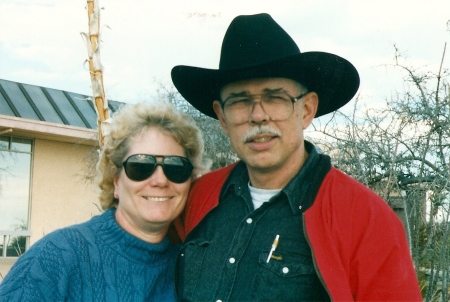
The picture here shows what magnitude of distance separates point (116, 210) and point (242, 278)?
0.82 metres

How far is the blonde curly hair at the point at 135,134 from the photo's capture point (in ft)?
9.69

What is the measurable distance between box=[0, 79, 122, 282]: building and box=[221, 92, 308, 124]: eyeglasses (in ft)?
26.3

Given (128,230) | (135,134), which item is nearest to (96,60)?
(135,134)

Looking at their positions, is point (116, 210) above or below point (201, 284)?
above

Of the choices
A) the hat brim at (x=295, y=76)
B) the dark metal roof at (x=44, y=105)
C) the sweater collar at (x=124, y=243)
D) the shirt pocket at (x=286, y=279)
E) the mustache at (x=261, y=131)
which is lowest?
the shirt pocket at (x=286, y=279)

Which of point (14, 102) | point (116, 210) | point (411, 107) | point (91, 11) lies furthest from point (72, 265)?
point (14, 102)

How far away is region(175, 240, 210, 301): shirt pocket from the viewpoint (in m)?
2.76

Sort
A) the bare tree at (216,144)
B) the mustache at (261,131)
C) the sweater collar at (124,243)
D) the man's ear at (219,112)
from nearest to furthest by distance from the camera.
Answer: the mustache at (261,131) → the sweater collar at (124,243) → the man's ear at (219,112) → the bare tree at (216,144)

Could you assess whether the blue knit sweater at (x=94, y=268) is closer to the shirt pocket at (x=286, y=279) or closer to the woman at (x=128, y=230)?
the woman at (x=128, y=230)

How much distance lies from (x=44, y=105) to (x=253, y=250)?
30.7 feet

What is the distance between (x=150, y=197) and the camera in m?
2.87

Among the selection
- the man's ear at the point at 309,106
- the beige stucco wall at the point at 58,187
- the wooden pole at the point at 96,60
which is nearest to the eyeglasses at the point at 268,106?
the man's ear at the point at 309,106

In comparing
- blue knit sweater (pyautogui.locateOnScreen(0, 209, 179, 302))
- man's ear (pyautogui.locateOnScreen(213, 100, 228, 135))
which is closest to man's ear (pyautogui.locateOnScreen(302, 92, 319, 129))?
man's ear (pyautogui.locateOnScreen(213, 100, 228, 135))

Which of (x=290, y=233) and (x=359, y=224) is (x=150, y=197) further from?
(x=359, y=224)
